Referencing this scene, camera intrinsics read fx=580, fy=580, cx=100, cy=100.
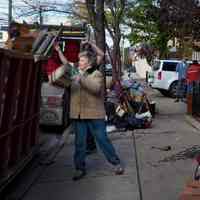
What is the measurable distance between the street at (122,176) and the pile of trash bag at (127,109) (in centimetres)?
191

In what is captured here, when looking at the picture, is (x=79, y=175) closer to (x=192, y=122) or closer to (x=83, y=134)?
(x=83, y=134)

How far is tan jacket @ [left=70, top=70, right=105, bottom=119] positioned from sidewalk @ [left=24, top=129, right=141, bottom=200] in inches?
33.2

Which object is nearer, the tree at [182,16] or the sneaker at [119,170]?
the sneaker at [119,170]

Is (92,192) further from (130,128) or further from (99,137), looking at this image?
(130,128)

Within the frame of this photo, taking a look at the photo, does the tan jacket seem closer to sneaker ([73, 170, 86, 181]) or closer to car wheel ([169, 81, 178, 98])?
sneaker ([73, 170, 86, 181])

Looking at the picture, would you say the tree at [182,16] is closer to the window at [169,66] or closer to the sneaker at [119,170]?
the sneaker at [119,170]

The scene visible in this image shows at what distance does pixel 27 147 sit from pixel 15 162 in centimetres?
81

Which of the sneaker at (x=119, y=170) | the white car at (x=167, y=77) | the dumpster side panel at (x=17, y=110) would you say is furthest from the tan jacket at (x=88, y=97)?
the white car at (x=167, y=77)

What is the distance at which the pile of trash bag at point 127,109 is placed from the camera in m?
13.1

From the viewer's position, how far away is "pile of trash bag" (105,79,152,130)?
13.1 meters

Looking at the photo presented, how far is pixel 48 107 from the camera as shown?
43.2 ft

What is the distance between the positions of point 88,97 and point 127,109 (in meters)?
6.09

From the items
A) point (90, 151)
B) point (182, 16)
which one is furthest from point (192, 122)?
point (90, 151)

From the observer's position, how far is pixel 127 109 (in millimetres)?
13383
